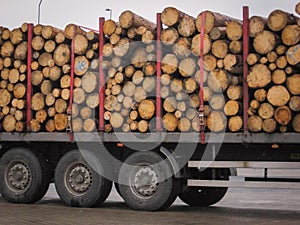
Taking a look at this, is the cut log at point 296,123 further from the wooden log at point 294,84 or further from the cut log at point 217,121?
the cut log at point 217,121

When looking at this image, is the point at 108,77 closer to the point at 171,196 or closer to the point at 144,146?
the point at 144,146

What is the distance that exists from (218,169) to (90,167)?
2343 millimetres

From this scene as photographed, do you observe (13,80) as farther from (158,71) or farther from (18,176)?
(158,71)

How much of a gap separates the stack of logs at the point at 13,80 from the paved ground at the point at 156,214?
5.48 ft

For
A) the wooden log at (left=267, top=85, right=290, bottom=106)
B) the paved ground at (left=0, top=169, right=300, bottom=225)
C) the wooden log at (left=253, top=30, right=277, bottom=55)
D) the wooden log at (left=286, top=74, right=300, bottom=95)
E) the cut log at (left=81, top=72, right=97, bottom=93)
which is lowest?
the paved ground at (left=0, top=169, right=300, bottom=225)

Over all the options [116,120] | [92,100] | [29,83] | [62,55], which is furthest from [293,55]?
[29,83]

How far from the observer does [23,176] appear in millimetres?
14258

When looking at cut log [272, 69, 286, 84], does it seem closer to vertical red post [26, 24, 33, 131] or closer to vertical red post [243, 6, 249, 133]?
vertical red post [243, 6, 249, 133]

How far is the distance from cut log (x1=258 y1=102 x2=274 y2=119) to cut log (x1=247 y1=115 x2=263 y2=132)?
82 mm

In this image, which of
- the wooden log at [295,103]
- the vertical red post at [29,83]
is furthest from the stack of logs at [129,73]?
the wooden log at [295,103]

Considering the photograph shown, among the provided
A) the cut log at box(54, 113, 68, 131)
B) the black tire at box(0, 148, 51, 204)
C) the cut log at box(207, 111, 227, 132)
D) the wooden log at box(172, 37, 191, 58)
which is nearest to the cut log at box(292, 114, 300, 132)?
the cut log at box(207, 111, 227, 132)

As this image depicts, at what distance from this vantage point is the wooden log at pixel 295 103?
11.6 m

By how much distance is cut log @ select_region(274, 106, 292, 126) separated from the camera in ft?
38.0

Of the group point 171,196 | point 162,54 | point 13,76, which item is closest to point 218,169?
point 171,196
